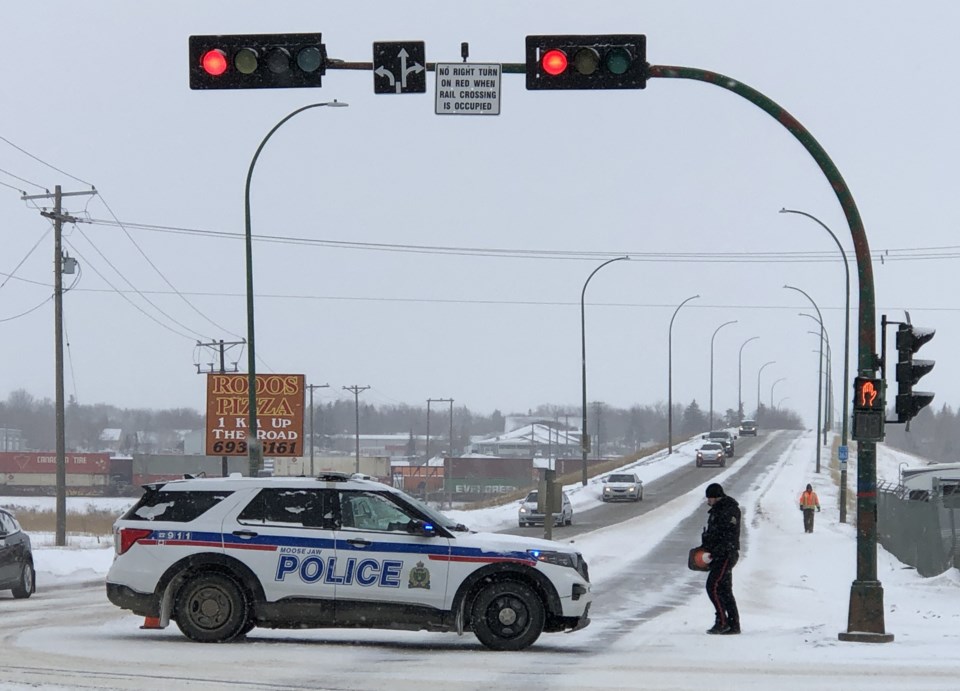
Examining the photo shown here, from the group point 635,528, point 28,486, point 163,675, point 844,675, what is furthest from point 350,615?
point 28,486

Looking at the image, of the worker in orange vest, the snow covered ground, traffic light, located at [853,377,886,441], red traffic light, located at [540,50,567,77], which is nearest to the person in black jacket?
the snow covered ground

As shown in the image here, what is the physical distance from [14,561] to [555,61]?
11742 mm

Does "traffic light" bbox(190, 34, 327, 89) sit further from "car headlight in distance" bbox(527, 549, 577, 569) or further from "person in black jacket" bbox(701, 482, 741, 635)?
"person in black jacket" bbox(701, 482, 741, 635)

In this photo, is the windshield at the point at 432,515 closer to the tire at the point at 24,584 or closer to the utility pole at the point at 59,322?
the tire at the point at 24,584

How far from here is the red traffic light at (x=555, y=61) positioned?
1253cm

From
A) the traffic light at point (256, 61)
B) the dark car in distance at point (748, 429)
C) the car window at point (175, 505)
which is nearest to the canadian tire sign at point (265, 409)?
the car window at point (175, 505)

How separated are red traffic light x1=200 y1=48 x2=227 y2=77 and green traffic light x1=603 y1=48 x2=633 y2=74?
3592mm

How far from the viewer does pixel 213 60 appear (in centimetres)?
1235

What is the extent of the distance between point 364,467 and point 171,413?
8926 cm

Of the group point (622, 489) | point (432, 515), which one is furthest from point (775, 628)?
point (622, 489)

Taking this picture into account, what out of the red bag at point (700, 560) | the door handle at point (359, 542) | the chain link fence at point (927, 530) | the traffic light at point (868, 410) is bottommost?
the chain link fence at point (927, 530)

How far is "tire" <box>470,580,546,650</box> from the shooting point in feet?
41.5

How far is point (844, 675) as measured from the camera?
10.7m

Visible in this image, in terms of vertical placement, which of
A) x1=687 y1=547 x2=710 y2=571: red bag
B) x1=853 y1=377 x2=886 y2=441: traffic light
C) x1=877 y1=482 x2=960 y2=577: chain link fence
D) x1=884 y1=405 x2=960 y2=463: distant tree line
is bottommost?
x1=884 y1=405 x2=960 y2=463: distant tree line
